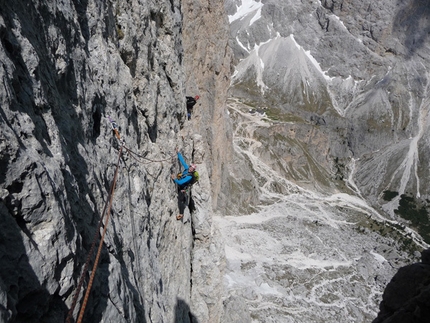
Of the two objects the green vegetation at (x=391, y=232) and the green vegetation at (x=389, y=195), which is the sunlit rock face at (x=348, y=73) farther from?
the green vegetation at (x=391, y=232)

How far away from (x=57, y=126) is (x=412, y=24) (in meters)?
188

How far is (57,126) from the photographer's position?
24.6 ft

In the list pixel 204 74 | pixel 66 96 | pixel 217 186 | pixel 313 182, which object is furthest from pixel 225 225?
pixel 66 96

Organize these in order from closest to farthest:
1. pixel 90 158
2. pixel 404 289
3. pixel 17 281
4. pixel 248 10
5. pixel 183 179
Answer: pixel 17 281
pixel 90 158
pixel 404 289
pixel 183 179
pixel 248 10

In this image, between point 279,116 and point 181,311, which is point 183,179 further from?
point 279,116

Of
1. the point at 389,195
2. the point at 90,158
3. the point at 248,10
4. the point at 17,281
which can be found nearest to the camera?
the point at 17,281

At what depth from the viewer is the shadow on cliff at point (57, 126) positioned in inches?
205

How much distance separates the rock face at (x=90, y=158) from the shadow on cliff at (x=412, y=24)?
171 meters

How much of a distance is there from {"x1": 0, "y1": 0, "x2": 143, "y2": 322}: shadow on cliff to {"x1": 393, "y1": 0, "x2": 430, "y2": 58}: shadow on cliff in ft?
589

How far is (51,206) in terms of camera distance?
19.5ft

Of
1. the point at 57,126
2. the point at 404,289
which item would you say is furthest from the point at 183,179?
the point at 404,289

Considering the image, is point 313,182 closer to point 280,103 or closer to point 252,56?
point 280,103

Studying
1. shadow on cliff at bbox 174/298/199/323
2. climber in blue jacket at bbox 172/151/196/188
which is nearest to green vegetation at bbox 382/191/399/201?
shadow on cliff at bbox 174/298/199/323

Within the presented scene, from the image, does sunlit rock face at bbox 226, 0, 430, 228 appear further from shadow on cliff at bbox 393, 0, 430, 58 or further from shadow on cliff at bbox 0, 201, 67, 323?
shadow on cliff at bbox 0, 201, 67, 323
